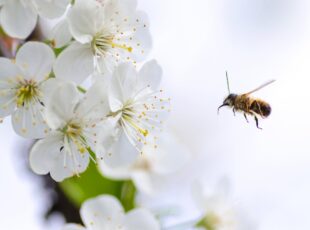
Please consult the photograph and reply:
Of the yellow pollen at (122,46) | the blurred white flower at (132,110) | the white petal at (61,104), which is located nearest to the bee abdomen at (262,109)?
the blurred white flower at (132,110)

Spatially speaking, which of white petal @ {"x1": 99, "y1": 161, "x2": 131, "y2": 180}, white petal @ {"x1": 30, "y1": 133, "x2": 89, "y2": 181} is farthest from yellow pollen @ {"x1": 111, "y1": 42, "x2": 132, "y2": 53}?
white petal @ {"x1": 99, "y1": 161, "x2": 131, "y2": 180}

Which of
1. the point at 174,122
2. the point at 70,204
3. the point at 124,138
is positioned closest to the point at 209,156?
the point at 174,122

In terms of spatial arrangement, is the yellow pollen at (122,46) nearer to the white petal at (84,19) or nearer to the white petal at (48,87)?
the white petal at (84,19)

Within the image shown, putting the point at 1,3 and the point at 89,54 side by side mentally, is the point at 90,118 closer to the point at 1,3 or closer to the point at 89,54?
the point at 89,54

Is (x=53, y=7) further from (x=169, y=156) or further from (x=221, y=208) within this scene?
(x=221, y=208)

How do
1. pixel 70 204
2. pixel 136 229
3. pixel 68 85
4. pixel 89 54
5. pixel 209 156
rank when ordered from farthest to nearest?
pixel 209 156, pixel 70 204, pixel 136 229, pixel 89 54, pixel 68 85

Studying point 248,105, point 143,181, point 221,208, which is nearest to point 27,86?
point 248,105

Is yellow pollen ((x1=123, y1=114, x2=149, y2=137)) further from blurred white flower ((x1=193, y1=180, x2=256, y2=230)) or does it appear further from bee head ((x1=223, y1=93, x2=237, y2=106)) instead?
blurred white flower ((x1=193, y1=180, x2=256, y2=230))
